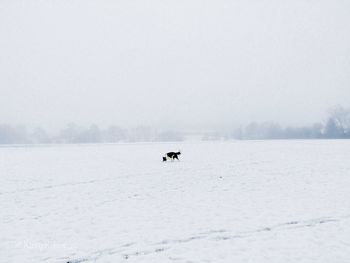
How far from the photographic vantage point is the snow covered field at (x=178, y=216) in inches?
401

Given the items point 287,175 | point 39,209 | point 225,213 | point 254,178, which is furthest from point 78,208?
point 287,175

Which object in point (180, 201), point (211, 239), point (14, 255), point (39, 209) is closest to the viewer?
point (14, 255)

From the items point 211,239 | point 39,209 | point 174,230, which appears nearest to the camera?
point 211,239

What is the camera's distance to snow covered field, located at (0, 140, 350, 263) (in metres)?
10.2

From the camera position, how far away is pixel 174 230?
12172 millimetres

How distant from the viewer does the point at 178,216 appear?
13898mm

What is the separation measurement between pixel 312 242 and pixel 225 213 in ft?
13.8

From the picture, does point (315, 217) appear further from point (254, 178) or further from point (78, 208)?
point (78, 208)

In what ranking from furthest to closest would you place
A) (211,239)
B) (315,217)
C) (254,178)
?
(254,178)
(315,217)
(211,239)

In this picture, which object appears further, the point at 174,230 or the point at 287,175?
the point at 287,175

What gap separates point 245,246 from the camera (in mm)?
10539

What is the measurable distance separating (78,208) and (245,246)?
331 inches

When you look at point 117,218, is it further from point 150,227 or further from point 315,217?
point 315,217

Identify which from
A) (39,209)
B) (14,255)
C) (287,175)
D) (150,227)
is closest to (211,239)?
(150,227)
